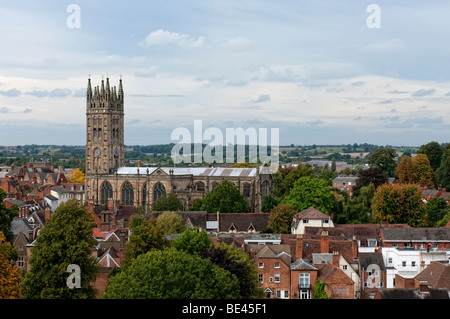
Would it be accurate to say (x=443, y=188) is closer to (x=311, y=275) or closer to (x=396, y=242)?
(x=396, y=242)

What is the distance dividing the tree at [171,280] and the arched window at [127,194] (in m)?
72.8

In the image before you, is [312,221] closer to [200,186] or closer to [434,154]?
[200,186]

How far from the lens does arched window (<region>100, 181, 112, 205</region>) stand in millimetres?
115500

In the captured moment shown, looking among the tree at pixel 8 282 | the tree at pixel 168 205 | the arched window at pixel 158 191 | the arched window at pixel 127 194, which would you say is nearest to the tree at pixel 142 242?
the tree at pixel 8 282

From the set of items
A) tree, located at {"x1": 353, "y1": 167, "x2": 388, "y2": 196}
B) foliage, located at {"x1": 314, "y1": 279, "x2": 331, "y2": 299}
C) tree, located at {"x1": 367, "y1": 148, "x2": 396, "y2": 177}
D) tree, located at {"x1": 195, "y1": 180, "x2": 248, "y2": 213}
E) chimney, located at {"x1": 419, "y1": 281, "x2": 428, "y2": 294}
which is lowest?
foliage, located at {"x1": 314, "y1": 279, "x2": 331, "y2": 299}

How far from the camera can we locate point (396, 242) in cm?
6244

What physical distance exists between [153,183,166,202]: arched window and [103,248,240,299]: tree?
230 ft

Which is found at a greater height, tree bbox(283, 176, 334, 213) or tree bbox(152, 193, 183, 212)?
tree bbox(283, 176, 334, 213)

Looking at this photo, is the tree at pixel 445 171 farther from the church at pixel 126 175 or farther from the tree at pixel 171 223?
the tree at pixel 171 223

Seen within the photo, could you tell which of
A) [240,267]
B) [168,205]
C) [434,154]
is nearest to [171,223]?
[168,205]

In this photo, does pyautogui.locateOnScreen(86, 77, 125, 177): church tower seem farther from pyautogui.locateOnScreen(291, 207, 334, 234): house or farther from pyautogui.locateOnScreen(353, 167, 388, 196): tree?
pyautogui.locateOnScreen(291, 207, 334, 234): house

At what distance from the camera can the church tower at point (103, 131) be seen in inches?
4801

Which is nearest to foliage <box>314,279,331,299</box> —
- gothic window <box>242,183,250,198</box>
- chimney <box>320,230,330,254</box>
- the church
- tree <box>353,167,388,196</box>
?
chimney <box>320,230,330,254</box>

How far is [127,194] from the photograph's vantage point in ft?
375
